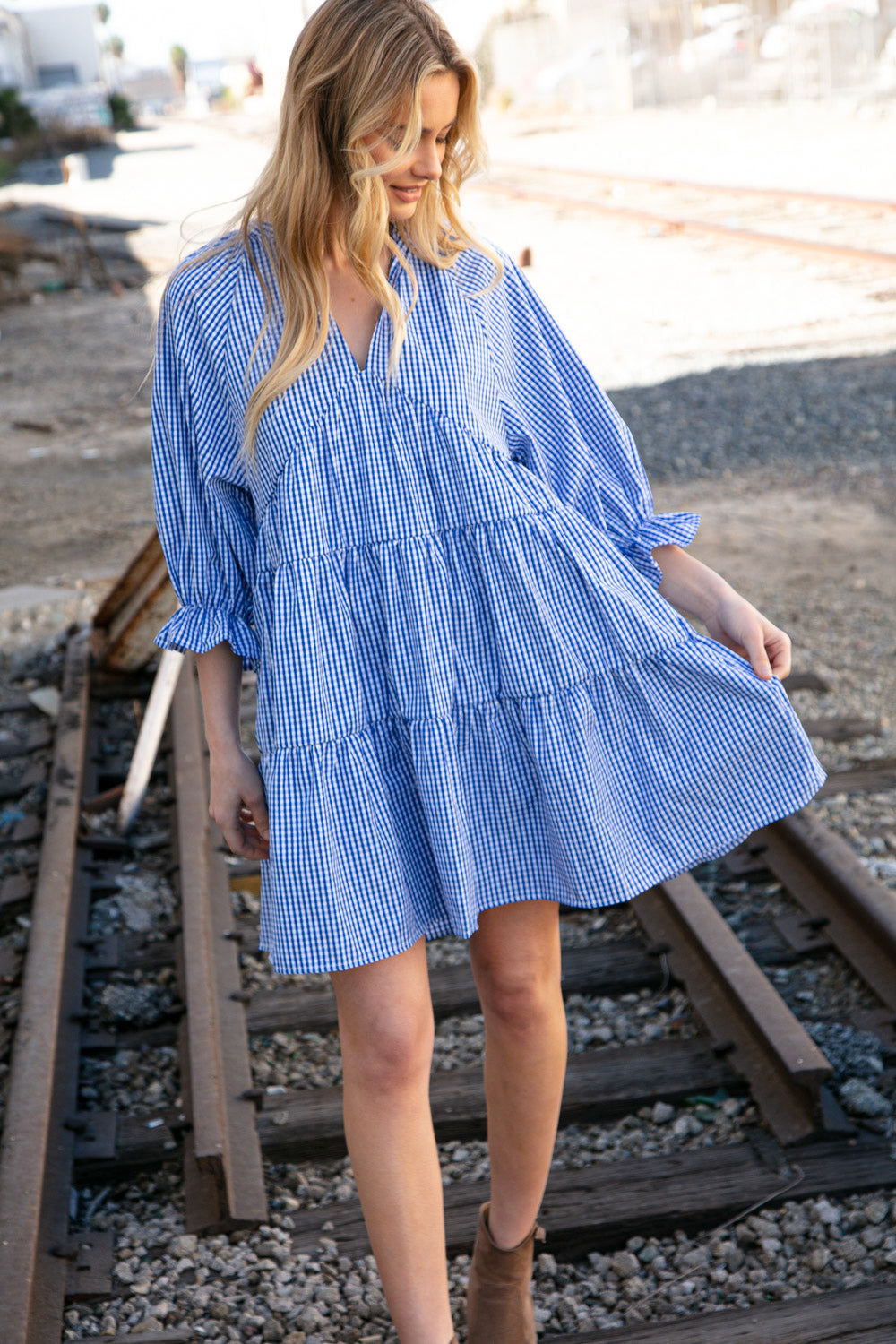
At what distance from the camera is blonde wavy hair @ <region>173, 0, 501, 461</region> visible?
6.01 ft

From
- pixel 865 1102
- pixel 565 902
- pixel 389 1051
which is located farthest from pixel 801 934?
pixel 389 1051

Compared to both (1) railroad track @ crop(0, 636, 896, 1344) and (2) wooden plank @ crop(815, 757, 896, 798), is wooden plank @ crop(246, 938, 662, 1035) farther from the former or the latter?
(2) wooden plank @ crop(815, 757, 896, 798)

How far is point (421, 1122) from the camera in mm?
2000

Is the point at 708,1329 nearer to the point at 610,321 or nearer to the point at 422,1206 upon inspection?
the point at 422,1206

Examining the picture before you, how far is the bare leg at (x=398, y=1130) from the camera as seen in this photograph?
1923mm

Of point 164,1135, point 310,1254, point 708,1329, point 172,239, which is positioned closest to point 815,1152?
point 708,1329

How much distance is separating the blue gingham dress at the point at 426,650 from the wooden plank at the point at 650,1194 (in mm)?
970

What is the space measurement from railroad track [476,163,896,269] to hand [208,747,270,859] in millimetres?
11429

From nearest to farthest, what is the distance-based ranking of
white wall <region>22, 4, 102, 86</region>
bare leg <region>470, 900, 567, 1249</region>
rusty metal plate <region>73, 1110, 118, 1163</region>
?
bare leg <region>470, 900, 567, 1249</region>
rusty metal plate <region>73, 1110, 118, 1163</region>
white wall <region>22, 4, 102, 86</region>

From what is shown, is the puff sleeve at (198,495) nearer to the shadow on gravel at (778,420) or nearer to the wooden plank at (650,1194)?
the wooden plank at (650,1194)

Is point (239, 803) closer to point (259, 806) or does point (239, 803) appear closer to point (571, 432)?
point (259, 806)

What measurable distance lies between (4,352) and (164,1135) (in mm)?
13343

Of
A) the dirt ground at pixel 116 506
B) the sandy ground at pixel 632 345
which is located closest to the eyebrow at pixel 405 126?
the sandy ground at pixel 632 345

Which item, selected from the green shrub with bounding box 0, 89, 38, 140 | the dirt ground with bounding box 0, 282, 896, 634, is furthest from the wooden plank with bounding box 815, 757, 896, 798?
the green shrub with bounding box 0, 89, 38, 140
